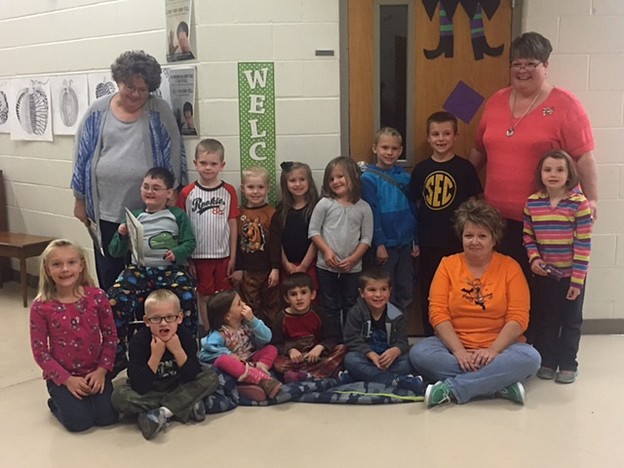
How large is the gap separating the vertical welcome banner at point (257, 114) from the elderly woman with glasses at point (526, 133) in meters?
1.13

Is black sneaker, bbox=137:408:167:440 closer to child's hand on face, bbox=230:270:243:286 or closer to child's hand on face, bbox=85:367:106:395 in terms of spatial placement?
child's hand on face, bbox=85:367:106:395

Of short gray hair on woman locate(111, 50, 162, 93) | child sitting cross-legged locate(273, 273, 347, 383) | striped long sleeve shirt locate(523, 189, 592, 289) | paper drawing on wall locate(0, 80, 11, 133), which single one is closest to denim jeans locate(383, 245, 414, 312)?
child sitting cross-legged locate(273, 273, 347, 383)

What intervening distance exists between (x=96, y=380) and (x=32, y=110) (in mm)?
2569

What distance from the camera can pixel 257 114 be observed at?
3.60 m

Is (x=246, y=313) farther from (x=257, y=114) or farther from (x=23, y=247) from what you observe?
(x=23, y=247)

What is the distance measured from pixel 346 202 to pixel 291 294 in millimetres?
566

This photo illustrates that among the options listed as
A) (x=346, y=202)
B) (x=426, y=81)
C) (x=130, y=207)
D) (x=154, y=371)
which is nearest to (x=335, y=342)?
(x=346, y=202)

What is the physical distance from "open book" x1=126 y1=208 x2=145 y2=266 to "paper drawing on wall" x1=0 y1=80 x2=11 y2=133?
2.21 m

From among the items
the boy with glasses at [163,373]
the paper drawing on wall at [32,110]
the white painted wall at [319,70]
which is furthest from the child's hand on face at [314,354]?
the paper drawing on wall at [32,110]

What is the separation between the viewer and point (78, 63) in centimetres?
427

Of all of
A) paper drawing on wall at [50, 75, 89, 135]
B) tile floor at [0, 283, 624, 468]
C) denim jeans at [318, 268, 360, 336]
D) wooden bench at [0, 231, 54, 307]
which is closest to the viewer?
tile floor at [0, 283, 624, 468]

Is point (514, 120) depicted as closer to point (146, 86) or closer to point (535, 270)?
point (535, 270)

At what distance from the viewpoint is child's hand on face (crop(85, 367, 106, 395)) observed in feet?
9.23

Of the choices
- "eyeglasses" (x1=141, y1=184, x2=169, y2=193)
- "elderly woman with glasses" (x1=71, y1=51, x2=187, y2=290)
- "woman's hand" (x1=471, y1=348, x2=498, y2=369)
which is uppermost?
"elderly woman with glasses" (x1=71, y1=51, x2=187, y2=290)
